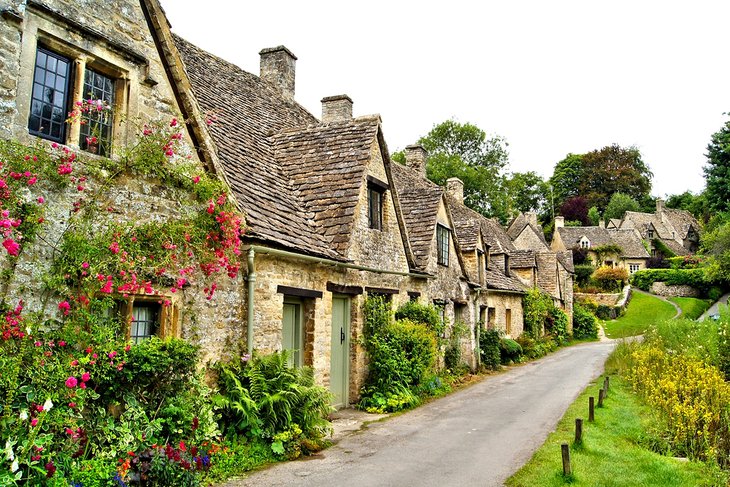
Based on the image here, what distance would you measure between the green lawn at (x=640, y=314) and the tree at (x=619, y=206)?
1166 inches

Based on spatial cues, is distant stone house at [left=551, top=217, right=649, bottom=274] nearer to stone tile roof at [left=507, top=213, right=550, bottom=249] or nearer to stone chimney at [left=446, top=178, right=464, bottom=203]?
stone tile roof at [left=507, top=213, right=550, bottom=249]

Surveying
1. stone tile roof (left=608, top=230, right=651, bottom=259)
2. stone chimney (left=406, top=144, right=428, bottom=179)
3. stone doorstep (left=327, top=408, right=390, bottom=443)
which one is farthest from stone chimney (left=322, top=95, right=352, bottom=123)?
stone tile roof (left=608, top=230, right=651, bottom=259)

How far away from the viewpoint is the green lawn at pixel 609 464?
24.7 feet

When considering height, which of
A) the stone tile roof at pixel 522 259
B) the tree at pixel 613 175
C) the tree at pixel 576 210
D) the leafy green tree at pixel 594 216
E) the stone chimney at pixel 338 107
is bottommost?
the stone tile roof at pixel 522 259

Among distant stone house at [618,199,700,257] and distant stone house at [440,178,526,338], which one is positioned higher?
distant stone house at [618,199,700,257]

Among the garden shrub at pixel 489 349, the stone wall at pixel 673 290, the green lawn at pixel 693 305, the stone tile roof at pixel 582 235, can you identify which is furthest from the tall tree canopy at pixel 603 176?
the garden shrub at pixel 489 349

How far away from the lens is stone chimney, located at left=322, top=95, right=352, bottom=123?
1964cm

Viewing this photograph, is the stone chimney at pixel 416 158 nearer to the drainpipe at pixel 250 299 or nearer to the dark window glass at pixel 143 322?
the drainpipe at pixel 250 299

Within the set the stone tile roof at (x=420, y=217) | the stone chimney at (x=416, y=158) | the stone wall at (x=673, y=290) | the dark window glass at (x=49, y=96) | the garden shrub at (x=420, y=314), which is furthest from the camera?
the stone wall at (x=673, y=290)

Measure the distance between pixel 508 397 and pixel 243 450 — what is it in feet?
29.8

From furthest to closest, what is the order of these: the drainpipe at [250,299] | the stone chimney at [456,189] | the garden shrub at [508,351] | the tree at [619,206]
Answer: the tree at [619,206] < the stone chimney at [456,189] < the garden shrub at [508,351] < the drainpipe at [250,299]

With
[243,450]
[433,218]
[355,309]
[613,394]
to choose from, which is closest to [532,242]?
[433,218]

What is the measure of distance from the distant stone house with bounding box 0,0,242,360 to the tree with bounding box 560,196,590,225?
80.1 m

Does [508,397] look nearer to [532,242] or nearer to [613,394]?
[613,394]
